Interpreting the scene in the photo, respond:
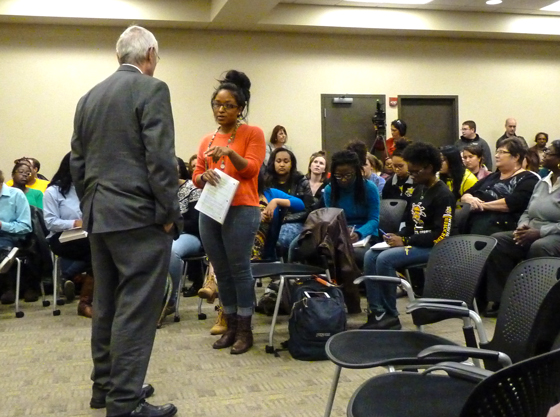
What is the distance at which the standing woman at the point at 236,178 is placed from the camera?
3.03 metres

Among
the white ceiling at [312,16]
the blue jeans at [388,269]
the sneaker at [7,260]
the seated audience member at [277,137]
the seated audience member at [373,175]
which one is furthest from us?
the seated audience member at [277,137]

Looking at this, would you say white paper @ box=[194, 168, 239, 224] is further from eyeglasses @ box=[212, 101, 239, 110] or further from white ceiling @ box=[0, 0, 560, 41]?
white ceiling @ box=[0, 0, 560, 41]

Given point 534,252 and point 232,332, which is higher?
point 534,252

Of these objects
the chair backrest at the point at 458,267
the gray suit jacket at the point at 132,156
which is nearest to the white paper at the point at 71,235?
the gray suit jacket at the point at 132,156

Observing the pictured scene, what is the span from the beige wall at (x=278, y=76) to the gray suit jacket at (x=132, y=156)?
5716mm

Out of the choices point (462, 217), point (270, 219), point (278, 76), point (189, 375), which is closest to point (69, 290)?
point (270, 219)

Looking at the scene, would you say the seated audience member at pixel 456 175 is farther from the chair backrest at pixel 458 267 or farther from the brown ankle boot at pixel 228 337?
the chair backrest at pixel 458 267

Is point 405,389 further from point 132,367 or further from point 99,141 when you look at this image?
point 99,141


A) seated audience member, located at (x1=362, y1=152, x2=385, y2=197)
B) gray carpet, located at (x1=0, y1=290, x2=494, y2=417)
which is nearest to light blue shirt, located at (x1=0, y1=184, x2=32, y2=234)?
gray carpet, located at (x1=0, y1=290, x2=494, y2=417)

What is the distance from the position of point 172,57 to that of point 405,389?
684 cm

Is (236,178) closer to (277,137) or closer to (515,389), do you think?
(515,389)

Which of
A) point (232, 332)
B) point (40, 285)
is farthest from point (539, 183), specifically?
point (40, 285)

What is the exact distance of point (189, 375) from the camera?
2965 mm

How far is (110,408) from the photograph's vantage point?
7.22ft
